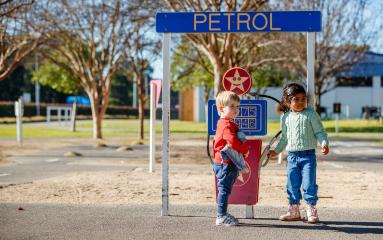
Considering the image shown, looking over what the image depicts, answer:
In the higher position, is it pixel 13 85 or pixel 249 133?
pixel 13 85

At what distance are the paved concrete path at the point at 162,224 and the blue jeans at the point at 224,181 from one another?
0.23 metres

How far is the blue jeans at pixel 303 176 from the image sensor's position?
642 cm

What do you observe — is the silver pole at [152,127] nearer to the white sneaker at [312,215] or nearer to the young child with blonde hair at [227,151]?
the young child with blonde hair at [227,151]

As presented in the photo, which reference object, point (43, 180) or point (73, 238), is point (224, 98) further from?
point (43, 180)

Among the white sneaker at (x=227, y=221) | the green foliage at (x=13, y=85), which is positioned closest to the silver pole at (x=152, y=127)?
the white sneaker at (x=227, y=221)

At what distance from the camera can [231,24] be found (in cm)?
676

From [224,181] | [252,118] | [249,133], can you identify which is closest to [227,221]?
[224,181]

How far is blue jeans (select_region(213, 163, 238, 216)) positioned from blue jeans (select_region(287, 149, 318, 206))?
658 mm

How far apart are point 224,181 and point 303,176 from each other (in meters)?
0.86

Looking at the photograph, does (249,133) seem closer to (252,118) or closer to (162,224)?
(252,118)

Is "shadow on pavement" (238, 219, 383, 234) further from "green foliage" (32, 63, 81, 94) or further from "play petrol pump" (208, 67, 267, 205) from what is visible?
"green foliage" (32, 63, 81, 94)

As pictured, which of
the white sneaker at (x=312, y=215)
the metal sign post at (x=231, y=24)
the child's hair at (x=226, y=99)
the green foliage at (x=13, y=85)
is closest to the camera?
the child's hair at (x=226, y=99)

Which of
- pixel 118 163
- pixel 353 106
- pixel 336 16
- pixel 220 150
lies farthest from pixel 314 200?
pixel 353 106

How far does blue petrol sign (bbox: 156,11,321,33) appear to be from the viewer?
669 centimetres
